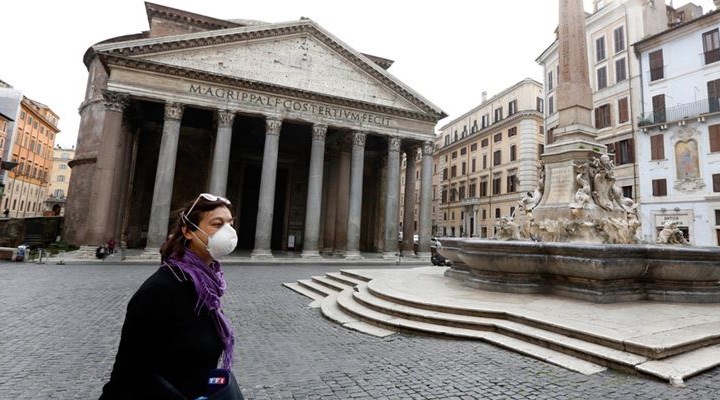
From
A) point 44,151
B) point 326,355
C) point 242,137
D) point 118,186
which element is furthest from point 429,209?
point 44,151

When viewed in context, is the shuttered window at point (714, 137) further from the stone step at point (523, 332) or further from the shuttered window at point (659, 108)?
the stone step at point (523, 332)

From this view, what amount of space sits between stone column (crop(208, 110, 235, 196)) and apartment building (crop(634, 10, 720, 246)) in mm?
23281

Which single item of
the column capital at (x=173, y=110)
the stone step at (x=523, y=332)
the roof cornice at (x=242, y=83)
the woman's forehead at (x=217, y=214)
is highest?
the roof cornice at (x=242, y=83)

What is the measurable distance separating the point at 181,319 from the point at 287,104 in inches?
806

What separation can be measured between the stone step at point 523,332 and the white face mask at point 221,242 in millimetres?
4144

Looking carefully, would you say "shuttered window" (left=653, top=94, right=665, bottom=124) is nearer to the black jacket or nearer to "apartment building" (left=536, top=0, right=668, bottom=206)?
"apartment building" (left=536, top=0, right=668, bottom=206)

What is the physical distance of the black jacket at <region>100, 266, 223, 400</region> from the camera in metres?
1.42

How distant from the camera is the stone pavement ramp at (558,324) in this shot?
395 cm

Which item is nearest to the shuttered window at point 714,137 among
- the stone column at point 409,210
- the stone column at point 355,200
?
the stone column at point 409,210

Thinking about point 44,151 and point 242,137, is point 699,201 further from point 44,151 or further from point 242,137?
point 44,151

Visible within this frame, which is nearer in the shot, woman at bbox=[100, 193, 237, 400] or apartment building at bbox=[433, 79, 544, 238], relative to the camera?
woman at bbox=[100, 193, 237, 400]

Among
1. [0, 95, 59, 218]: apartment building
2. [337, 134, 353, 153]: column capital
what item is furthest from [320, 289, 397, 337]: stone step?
[0, 95, 59, 218]: apartment building

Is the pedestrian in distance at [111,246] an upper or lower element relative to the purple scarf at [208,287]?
lower

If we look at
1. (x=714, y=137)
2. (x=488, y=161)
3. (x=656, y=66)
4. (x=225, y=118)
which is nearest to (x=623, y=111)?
(x=656, y=66)
